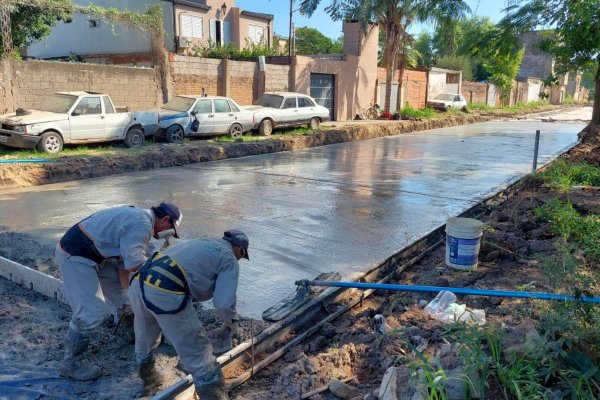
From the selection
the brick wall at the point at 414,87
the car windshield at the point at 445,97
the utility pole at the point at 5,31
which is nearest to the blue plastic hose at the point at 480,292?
the utility pole at the point at 5,31

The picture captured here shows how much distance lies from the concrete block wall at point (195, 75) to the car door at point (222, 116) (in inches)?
130

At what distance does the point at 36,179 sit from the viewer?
36.4 ft

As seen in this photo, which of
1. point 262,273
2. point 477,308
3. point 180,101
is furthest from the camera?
point 180,101

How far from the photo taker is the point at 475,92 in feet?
159

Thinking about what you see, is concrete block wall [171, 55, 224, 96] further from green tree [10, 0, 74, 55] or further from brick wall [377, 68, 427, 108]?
brick wall [377, 68, 427, 108]

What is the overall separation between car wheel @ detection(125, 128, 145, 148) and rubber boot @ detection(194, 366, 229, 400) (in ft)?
39.8

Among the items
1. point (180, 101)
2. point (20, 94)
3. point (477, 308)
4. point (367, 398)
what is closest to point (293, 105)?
point (180, 101)

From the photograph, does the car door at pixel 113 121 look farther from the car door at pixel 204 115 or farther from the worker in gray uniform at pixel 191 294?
the worker in gray uniform at pixel 191 294

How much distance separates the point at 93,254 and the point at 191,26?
1063 inches

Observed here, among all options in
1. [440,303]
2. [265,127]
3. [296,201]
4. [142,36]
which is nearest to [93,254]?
[440,303]

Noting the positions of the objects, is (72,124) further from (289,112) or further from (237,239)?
(237,239)

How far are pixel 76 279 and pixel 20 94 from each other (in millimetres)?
13073

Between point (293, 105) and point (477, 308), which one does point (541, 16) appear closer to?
point (477, 308)

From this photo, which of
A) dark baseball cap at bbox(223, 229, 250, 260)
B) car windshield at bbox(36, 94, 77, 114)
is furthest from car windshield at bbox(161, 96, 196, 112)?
dark baseball cap at bbox(223, 229, 250, 260)
